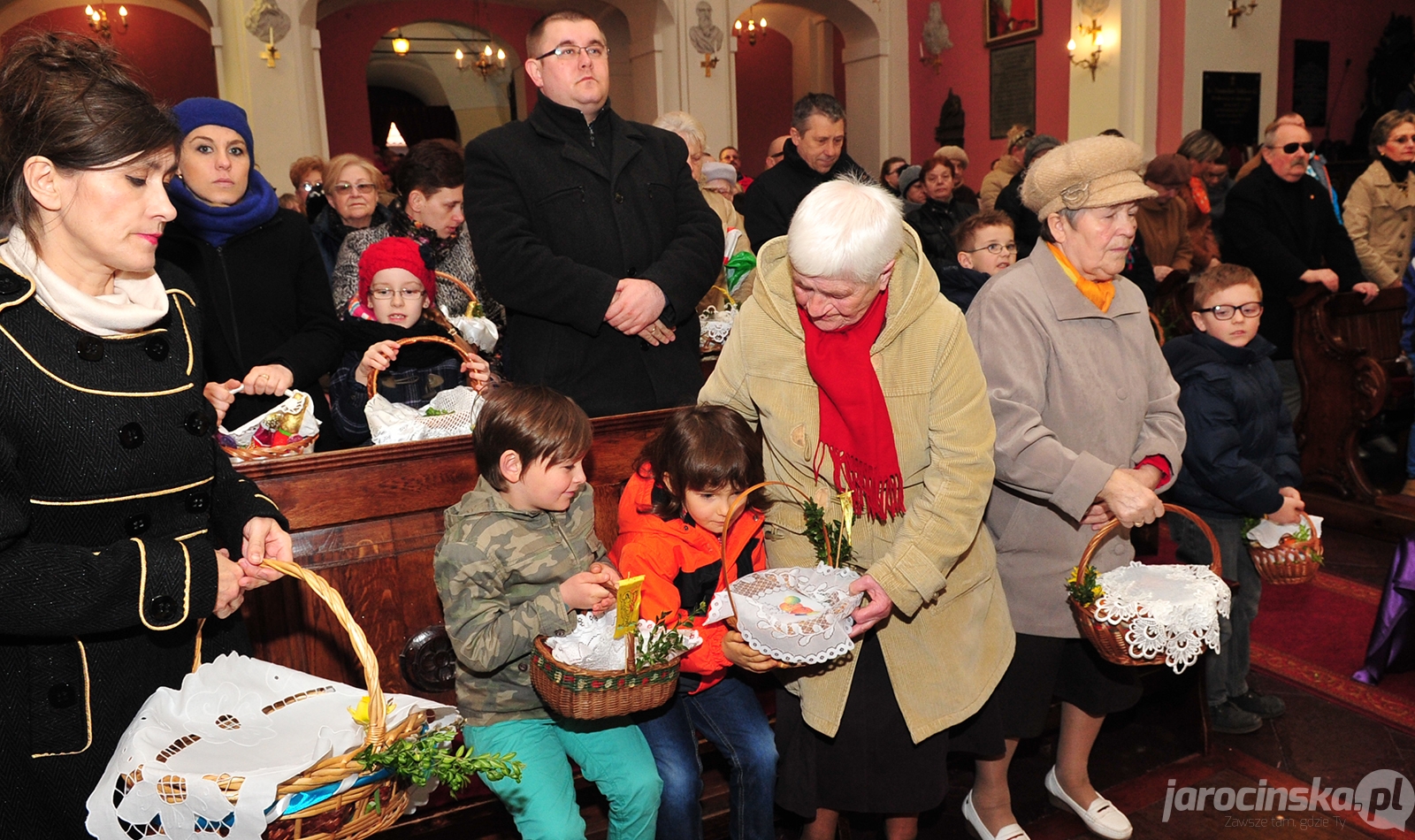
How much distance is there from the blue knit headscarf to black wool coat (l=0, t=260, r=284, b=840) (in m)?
1.31

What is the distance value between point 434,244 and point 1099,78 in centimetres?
873

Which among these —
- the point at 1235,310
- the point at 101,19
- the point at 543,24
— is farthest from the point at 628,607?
the point at 101,19

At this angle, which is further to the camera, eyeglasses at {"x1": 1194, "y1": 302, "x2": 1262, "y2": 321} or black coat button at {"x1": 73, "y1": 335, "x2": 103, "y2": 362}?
eyeglasses at {"x1": 1194, "y1": 302, "x2": 1262, "y2": 321}

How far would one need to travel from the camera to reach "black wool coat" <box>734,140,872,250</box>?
4.76 metres

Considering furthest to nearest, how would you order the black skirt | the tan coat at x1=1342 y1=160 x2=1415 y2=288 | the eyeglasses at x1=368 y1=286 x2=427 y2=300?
the tan coat at x1=1342 y1=160 x2=1415 y2=288 → the eyeglasses at x1=368 y1=286 x2=427 y2=300 → the black skirt

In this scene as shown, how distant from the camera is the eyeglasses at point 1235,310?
133 inches

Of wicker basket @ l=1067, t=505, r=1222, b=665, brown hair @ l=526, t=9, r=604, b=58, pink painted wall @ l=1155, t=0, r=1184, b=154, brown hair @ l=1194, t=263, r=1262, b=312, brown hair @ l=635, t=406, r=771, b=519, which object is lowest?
wicker basket @ l=1067, t=505, r=1222, b=665

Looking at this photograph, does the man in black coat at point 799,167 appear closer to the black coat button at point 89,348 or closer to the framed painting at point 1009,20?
the black coat button at point 89,348

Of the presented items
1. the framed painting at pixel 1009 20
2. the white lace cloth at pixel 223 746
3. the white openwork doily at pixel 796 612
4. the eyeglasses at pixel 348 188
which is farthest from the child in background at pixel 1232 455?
the framed painting at pixel 1009 20

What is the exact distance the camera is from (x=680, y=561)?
2.30 metres

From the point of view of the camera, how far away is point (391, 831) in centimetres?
259

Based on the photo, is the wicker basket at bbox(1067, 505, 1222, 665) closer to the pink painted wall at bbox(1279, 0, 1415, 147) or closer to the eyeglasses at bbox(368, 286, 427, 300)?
the eyeglasses at bbox(368, 286, 427, 300)

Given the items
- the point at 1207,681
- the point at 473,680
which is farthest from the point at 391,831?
the point at 1207,681

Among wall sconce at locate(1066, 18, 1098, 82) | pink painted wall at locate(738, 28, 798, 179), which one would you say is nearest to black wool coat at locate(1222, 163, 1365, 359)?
wall sconce at locate(1066, 18, 1098, 82)
